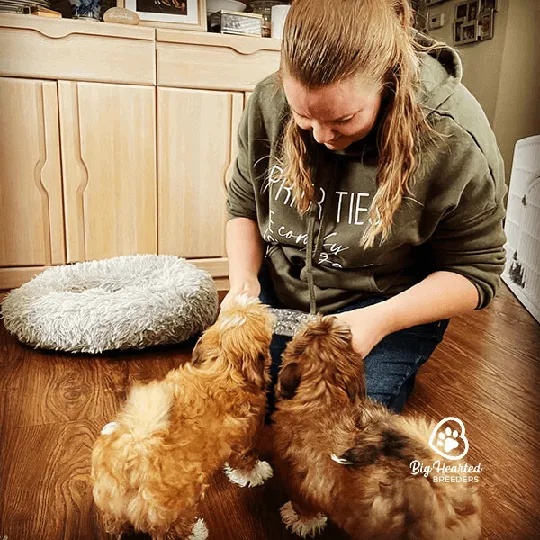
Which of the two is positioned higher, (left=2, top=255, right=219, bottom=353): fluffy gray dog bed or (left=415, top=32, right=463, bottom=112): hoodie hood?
(left=415, top=32, right=463, bottom=112): hoodie hood

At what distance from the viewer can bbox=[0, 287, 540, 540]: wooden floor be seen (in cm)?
65

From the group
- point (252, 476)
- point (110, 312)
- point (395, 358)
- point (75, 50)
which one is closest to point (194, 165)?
point (75, 50)

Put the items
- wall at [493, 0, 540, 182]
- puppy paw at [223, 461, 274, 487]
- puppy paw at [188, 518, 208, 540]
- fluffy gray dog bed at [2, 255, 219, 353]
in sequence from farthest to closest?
fluffy gray dog bed at [2, 255, 219, 353], puppy paw at [223, 461, 274, 487], puppy paw at [188, 518, 208, 540], wall at [493, 0, 540, 182]

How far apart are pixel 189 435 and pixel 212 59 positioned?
122 centimetres

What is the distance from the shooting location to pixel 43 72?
56.7 inches

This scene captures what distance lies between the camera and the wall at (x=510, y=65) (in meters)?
0.43

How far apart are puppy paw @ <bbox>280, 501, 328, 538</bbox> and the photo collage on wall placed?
52 centimetres

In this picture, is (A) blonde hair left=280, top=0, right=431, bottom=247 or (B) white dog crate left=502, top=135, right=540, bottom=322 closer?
(A) blonde hair left=280, top=0, right=431, bottom=247

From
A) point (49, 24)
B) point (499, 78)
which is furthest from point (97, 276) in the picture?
point (499, 78)

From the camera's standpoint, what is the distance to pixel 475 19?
1.60 feet

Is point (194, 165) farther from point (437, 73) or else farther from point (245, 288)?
point (437, 73)

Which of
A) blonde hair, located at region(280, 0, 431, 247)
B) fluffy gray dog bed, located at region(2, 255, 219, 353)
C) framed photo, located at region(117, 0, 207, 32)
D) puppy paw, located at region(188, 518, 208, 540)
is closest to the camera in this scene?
blonde hair, located at region(280, 0, 431, 247)

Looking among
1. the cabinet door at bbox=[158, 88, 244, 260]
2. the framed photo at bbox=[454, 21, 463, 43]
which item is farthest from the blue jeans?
the cabinet door at bbox=[158, 88, 244, 260]

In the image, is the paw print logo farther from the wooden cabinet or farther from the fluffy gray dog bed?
the wooden cabinet
